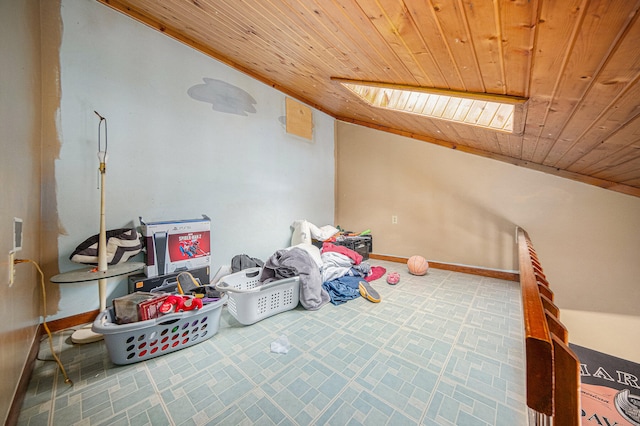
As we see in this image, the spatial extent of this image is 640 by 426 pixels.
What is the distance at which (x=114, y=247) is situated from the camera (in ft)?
5.85

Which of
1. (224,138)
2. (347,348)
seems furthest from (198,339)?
(224,138)

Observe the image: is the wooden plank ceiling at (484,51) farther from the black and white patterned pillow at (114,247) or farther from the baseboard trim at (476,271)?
the black and white patterned pillow at (114,247)

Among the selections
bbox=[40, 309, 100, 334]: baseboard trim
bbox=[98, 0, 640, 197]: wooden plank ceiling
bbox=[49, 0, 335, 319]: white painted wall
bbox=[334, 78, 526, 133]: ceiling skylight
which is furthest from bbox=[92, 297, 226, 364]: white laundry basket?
bbox=[334, 78, 526, 133]: ceiling skylight

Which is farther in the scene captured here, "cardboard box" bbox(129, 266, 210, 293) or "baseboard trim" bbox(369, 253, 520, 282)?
"baseboard trim" bbox(369, 253, 520, 282)

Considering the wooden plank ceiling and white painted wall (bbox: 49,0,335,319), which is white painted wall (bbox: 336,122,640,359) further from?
white painted wall (bbox: 49,0,335,319)

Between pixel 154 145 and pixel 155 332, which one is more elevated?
pixel 154 145

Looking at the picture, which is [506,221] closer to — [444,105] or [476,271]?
[476,271]

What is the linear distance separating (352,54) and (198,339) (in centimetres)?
228

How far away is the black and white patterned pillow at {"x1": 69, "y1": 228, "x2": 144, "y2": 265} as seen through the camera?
67.4 inches

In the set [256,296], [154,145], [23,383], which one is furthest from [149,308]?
[154,145]

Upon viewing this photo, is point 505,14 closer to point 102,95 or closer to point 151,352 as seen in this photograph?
point 151,352

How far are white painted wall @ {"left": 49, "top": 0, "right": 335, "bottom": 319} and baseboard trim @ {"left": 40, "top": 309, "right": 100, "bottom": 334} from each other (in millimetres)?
45

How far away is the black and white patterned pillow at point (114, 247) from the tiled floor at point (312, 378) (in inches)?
22.7

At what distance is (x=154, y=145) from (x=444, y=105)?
9.25 ft
